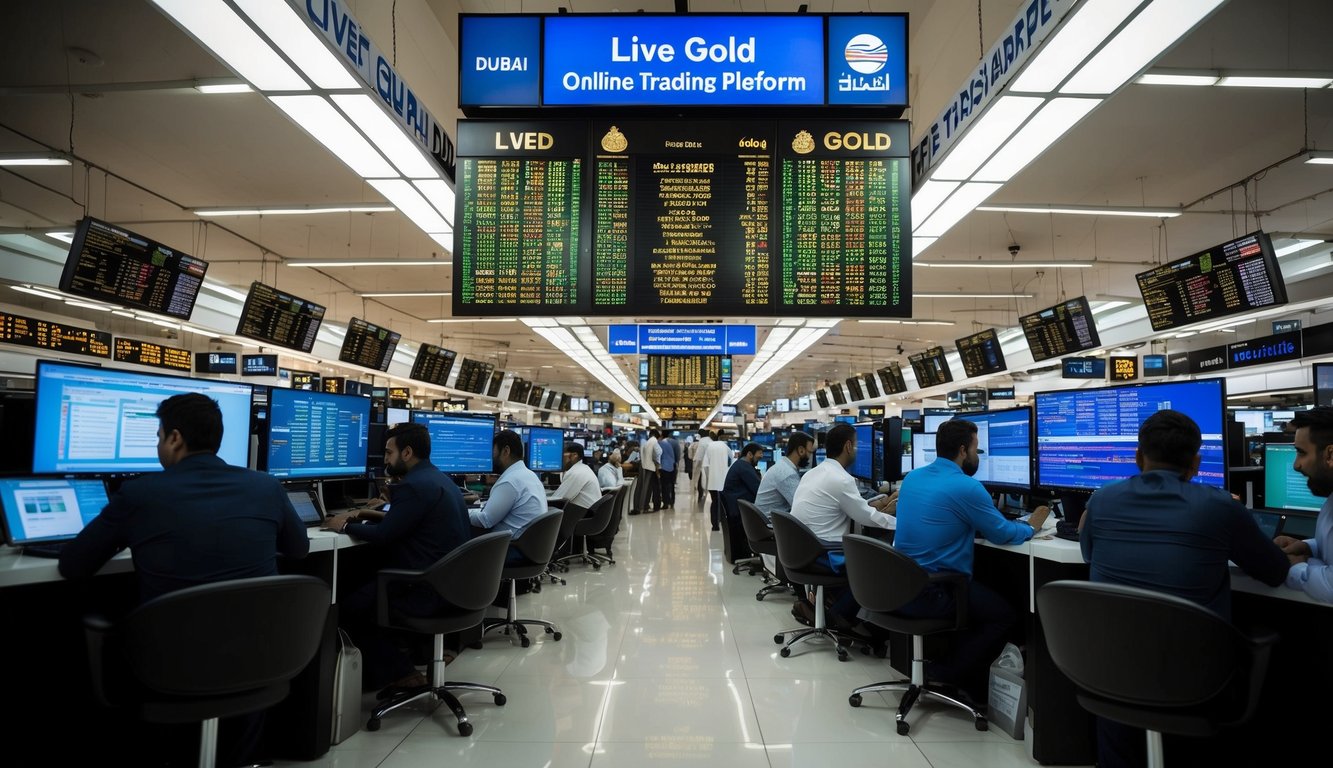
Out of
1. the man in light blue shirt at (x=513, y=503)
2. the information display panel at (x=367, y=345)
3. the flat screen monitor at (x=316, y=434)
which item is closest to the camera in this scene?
the flat screen monitor at (x=316, y=434)

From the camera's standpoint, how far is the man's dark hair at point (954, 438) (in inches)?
133

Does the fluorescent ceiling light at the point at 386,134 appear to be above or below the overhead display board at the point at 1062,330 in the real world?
above

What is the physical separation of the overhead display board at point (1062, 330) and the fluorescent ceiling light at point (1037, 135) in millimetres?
6100

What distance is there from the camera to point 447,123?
671cm

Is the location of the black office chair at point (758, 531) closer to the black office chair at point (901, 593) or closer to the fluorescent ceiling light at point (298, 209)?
the black office chair at point (901, 593)

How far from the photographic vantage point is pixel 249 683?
1926 millimetres

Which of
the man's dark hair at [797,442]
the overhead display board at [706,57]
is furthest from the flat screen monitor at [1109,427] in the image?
the man's dark hair at [797,442]

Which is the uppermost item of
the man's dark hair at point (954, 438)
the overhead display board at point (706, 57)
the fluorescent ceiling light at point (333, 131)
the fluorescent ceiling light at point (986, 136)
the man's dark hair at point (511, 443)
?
the overhead display board at point (706, 57)

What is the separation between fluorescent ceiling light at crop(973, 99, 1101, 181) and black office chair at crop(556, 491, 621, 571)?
397 centimetres

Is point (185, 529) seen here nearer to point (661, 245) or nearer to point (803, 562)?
point (661, 245)

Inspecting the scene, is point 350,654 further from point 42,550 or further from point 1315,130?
point 1315,130

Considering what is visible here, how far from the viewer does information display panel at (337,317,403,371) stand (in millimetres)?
11500

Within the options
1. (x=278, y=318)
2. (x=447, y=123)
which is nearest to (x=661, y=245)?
(x=447, y=123)

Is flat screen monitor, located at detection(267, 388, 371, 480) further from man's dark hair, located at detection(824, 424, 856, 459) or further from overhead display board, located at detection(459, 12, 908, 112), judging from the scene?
man's dark hair, located at detection(824, 424, 856, 459)
